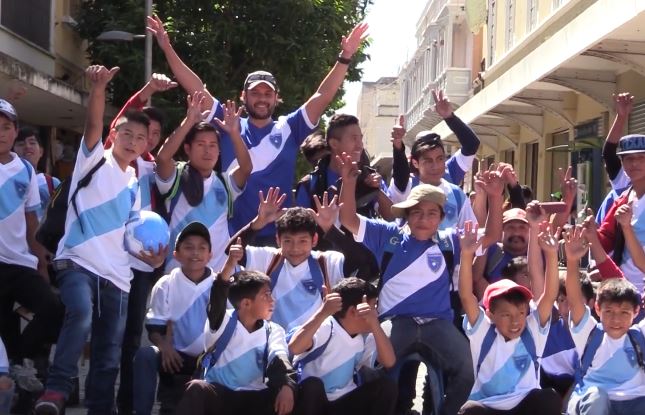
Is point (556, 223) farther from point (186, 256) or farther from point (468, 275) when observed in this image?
point (186, 256)

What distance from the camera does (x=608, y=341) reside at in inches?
234

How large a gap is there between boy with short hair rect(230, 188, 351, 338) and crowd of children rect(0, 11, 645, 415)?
1 cm

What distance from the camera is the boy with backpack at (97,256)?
19.7 feet

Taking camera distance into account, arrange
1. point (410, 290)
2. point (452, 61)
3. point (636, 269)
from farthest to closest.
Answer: point (452, 61), point (636, 269), point (410, 290)

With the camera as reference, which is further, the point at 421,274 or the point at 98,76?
the point at 421,274

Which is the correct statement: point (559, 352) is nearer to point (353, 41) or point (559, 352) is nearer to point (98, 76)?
point (353, 41)

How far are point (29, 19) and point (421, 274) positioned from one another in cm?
1302

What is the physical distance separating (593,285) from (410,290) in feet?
3.88

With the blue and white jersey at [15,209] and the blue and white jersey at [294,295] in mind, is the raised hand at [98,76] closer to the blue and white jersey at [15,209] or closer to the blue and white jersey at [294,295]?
the blue and white jersey at [15,209]

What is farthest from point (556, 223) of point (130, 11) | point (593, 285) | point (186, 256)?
point (130, 11)

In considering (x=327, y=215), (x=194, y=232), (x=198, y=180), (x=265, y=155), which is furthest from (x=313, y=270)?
(x=265, y=155)

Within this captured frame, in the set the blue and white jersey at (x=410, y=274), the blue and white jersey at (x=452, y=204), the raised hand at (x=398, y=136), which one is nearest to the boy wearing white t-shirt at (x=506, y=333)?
the blue and white jersey at (x=410, y=274)

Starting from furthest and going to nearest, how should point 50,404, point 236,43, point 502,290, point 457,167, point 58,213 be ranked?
1. point 236,43
2. point 457,167
3. point 58,213
4. point 502,290
5. point 50,404

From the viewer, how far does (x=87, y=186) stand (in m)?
6.15
